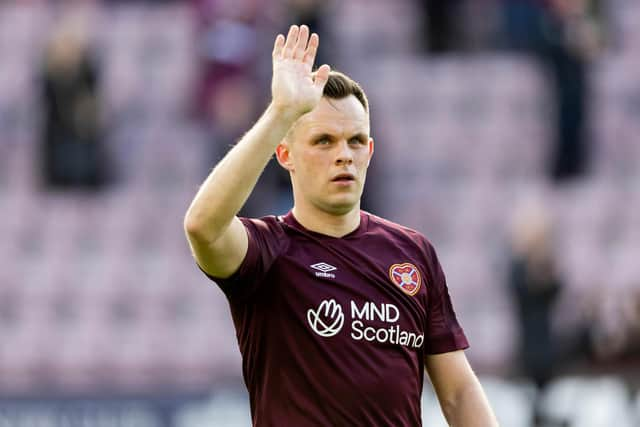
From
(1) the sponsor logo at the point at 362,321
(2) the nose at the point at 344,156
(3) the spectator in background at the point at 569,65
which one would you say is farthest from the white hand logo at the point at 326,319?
(3) the spectator in background at the point at 569,65

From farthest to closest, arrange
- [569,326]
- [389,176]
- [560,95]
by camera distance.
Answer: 1. [389,176]
2. [560,95]
3. [569,326]

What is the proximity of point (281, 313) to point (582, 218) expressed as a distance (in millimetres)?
7609

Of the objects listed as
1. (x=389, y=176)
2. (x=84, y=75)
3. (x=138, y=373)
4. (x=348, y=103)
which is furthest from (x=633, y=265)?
(x=348, y=103)

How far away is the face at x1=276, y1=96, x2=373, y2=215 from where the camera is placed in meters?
4.57

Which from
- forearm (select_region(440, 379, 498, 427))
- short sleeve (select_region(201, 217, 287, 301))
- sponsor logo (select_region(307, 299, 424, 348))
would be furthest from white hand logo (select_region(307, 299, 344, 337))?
forearm (select_region(440, 379, 498, 427))

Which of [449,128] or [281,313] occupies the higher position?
[449,128]

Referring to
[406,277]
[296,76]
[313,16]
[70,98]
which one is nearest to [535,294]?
[313,16]

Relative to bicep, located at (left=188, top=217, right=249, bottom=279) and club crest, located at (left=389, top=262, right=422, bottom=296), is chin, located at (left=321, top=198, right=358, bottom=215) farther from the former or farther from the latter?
bicep, located at (left=188, top=217, right=249, bottom=279)

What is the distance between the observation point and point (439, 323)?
15.6ft

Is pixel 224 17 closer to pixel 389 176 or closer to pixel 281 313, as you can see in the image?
pixel 389 176

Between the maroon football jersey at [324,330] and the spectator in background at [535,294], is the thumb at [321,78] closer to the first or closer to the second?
the maroon football jersey at [324,330]

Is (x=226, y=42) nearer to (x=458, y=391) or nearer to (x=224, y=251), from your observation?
(x=458, y=391)

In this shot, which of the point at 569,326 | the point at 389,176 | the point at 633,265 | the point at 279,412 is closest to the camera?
the point at 279,412

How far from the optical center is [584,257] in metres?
11.6
